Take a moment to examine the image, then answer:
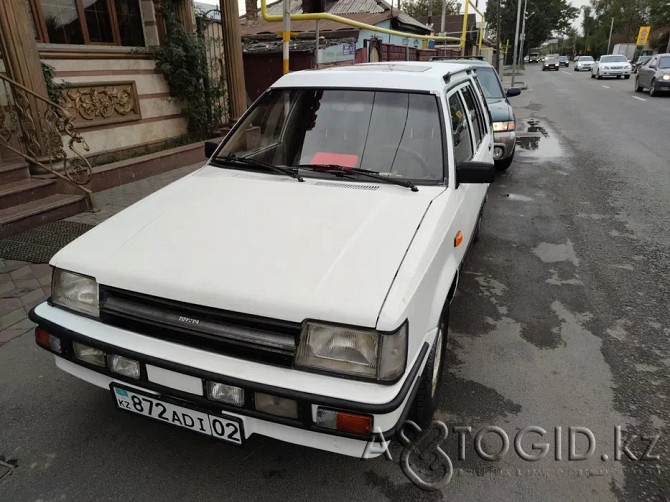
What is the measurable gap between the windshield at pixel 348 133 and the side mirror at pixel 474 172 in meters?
0.12

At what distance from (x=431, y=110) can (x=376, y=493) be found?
226 cm

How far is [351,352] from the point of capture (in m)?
1.85

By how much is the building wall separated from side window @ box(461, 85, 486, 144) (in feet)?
19.5

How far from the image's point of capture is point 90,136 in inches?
295

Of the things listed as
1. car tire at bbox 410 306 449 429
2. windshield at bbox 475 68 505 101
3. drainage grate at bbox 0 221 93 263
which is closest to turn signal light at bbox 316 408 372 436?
car tire at bbox 410 306 449 429

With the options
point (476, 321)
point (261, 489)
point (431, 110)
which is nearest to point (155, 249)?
point (261, 489)

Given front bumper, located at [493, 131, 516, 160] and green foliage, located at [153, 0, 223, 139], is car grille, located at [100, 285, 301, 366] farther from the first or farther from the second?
green foliage, located at [153, 0, 223, 139]

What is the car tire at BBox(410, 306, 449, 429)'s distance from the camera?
90.9 inches

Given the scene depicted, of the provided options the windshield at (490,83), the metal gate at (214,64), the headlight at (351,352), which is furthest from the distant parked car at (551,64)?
the headlight at (351,352)

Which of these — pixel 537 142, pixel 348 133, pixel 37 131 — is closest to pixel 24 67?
pixel 37 131

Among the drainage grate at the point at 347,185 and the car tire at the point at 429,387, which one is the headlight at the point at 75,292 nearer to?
the drainage grate at the point at 347,185

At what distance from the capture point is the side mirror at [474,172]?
2801 mm

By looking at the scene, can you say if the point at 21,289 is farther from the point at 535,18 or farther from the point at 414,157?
the point at 535,18

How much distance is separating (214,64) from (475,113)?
7.58 metres
